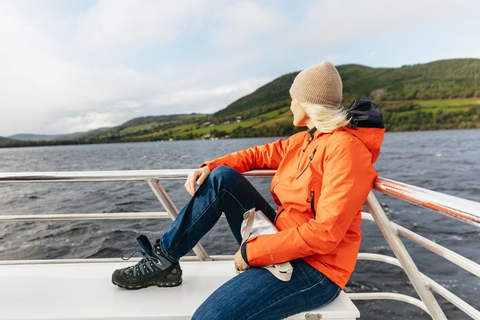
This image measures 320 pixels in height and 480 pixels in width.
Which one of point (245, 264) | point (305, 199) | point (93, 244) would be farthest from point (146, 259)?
point (93, 244)

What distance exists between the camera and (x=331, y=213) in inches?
54.8

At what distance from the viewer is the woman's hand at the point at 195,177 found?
194 cm

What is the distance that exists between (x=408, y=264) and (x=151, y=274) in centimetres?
152

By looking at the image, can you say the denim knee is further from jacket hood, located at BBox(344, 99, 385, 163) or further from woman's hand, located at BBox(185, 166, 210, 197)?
jacket hood, located at BBox(344, 99, 385, 163)

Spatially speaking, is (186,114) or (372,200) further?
(186,114)

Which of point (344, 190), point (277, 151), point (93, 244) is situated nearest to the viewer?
point (344, 190)

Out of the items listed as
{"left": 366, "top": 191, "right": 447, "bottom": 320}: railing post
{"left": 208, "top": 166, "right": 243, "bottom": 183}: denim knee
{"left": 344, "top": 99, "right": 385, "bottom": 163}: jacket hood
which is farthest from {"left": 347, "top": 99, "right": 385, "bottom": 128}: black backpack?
{"left": 208, "top": 166, "right": 243, "bottom": 183}: denim knee

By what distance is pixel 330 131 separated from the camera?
165 cm

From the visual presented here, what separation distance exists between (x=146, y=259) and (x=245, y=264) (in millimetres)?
746

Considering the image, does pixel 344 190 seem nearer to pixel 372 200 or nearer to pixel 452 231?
pixel 372 200

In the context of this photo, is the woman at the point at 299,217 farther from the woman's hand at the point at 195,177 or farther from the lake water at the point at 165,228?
the lake water at the point at 165,228

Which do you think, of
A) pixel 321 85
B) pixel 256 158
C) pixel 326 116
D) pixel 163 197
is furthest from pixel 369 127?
pixel 163 197

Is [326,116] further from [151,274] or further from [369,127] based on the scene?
[151,274]

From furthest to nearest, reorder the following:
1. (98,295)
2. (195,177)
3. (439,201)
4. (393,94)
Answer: (393,94) → (195,177) → (98,295) → (439,201)
